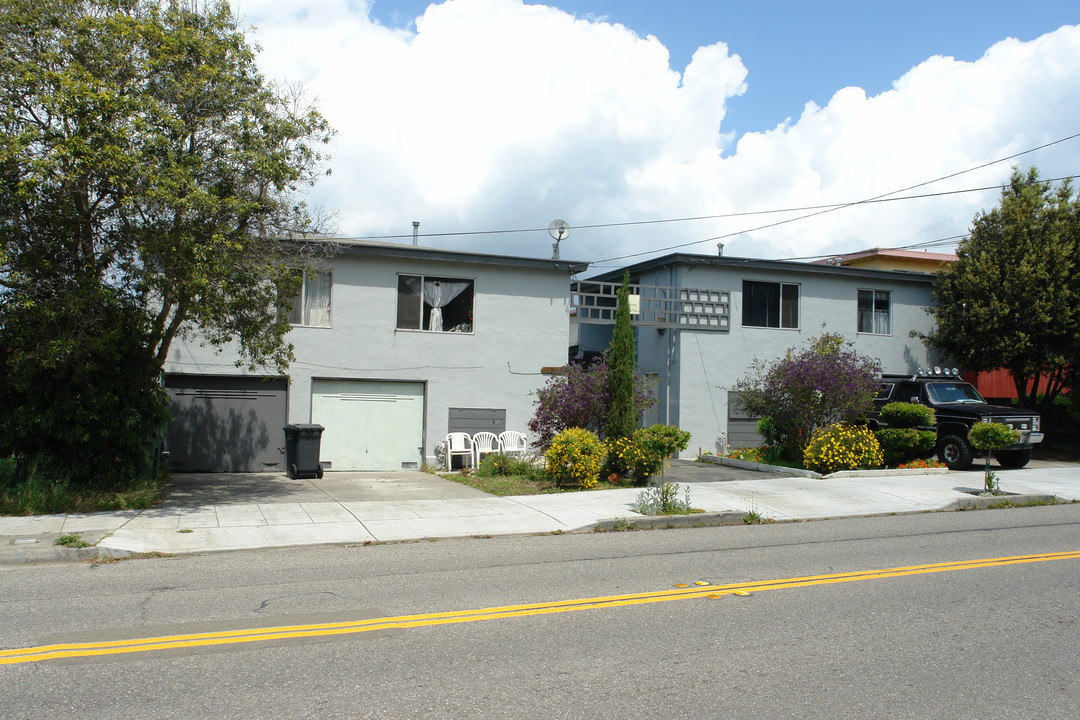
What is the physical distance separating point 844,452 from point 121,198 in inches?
555

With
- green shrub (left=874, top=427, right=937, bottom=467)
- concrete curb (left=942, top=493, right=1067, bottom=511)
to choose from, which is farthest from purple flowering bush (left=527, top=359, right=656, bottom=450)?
concrete curb (left=942, top=493, right=1067, bottom=511)

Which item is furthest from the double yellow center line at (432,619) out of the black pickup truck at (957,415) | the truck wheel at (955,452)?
the black pickup truck at (957,415)

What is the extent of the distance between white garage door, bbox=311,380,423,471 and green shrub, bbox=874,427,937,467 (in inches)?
405

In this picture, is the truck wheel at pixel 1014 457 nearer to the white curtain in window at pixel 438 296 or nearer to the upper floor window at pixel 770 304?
the upper floor window at pixel 770 304

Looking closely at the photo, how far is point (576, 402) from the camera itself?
56.3 feet

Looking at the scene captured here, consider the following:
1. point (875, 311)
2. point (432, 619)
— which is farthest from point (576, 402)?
point (875, 311)

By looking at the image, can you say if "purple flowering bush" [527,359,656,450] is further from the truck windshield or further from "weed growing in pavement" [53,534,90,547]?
"weed growing in pavement" [53,534,90,547]

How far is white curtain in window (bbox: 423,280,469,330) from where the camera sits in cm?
2003

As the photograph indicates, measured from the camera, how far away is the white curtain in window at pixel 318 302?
1906 cm

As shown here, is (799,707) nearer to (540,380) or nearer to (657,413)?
(540,380)

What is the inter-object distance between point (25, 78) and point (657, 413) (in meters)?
16.6

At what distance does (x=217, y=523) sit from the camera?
452 inches

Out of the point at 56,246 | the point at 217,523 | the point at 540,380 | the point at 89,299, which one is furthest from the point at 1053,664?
the point at 540,380

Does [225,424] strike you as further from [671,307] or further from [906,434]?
[906,434]
